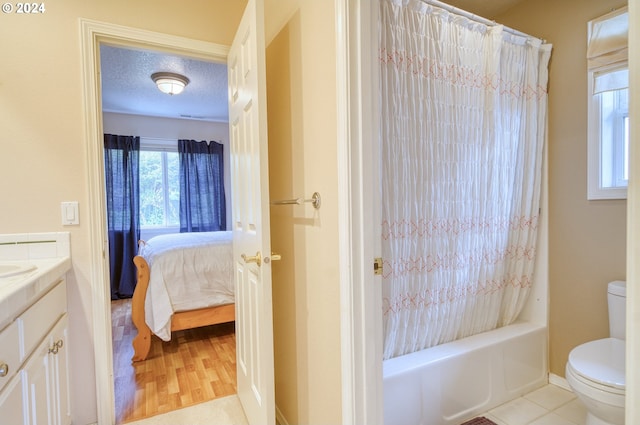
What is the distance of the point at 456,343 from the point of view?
178cm

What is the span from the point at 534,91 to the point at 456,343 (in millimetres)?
1638

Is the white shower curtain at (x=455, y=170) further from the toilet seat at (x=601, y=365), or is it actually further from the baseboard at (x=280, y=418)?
the baseboard at (x=280, y=418)

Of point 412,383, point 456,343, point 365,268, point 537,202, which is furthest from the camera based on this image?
point 537,202

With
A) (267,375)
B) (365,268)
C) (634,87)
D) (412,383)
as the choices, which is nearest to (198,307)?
(267,375)

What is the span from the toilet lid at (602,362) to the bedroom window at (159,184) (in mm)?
4682

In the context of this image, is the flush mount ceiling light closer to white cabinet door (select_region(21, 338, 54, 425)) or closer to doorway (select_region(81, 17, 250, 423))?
doorway (select_region(81, 17, 250, 423))

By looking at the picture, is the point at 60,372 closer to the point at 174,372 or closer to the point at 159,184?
the point at 174,372

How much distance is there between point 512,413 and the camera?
1.76 m

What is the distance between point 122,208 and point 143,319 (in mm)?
2384

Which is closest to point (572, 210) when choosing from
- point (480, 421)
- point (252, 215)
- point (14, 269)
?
point (480, 421)

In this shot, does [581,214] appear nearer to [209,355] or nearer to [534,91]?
[534,91]

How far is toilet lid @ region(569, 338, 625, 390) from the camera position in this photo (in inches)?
51.0

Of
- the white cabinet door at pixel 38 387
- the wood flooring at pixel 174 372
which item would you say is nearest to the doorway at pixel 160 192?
the wood flooring at pixel 174 372

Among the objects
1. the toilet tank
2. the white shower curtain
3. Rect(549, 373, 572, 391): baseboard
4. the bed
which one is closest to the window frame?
the white shower curtain
